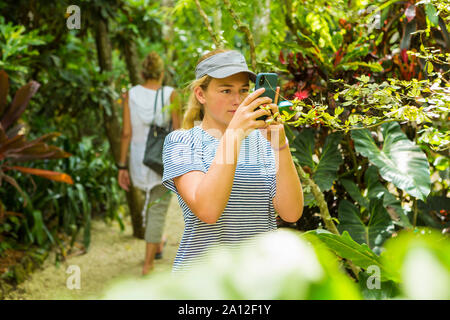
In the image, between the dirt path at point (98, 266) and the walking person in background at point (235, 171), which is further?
the dirt path at point (98, 266)

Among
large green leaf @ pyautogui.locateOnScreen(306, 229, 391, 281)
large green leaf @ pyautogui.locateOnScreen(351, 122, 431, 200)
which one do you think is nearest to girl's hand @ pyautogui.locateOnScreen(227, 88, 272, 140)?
large green leaf @ pyautogui.locateOnScreen(306, 229, 391, 281)

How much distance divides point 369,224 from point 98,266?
2921mm

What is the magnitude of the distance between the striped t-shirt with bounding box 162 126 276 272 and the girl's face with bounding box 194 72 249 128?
8 centimetres

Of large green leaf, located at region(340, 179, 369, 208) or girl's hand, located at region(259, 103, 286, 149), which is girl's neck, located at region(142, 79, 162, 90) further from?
girl's hand, located at region(259, 103, 286, 149)

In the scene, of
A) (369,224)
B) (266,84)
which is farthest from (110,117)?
(266,84)

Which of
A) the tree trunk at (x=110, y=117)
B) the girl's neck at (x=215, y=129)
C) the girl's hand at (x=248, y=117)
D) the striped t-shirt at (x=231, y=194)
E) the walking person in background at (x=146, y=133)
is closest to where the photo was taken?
the girl's hand at (x=248, y=117)

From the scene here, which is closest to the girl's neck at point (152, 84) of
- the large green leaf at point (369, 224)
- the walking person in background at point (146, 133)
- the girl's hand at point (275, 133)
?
the walking person in background at point (146, 133)

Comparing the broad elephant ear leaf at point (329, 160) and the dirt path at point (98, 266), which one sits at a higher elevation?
the broad elephant ear leaf at point (329, 160)

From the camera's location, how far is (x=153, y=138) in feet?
13.4

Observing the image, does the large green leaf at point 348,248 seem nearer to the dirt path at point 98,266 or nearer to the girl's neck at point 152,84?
the dirt path at point 98,266

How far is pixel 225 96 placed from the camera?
167cm

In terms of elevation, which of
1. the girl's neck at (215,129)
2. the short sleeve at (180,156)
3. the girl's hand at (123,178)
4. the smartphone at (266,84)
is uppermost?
the smartphone at (266,84)

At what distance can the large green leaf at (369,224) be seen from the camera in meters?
2.45
